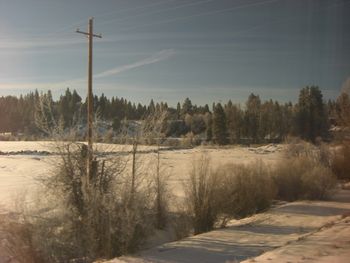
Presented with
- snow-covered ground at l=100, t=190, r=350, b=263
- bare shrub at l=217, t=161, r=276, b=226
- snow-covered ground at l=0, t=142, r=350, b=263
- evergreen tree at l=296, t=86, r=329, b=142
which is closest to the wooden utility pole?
snow-covered ground at l=0, t=142, r=350, b=263

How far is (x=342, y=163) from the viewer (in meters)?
33.2

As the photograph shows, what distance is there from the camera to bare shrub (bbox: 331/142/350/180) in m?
33.2

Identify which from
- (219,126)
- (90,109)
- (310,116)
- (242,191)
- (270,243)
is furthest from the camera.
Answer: (219,126)

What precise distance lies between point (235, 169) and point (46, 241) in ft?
31.5

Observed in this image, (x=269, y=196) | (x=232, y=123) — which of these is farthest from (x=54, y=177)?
(x=232, y=123)

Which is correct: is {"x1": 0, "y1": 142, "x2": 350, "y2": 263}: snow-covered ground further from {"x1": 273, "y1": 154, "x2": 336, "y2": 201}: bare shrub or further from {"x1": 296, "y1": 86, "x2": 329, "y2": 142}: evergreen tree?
{"x1": 296, "y1": 86, "x2": 329, "y2": 142}: evergreen tree

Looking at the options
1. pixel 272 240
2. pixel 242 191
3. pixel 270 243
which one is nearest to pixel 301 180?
pixel 242 191

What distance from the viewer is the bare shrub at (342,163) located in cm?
3316

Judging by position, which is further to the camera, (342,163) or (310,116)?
(310,116)

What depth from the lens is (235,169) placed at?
20812 millimetres

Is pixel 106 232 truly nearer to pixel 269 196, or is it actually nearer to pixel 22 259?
pixel 22 259

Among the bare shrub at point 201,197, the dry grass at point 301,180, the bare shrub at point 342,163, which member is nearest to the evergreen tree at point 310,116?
the bare shrub at point 342,163

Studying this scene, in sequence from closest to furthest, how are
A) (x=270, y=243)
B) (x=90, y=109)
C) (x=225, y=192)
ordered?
(x=270, y=243) < (x=90, y=109) < (x=225, y=192)

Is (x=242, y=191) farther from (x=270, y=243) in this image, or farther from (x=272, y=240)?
(x=270, y=243)
